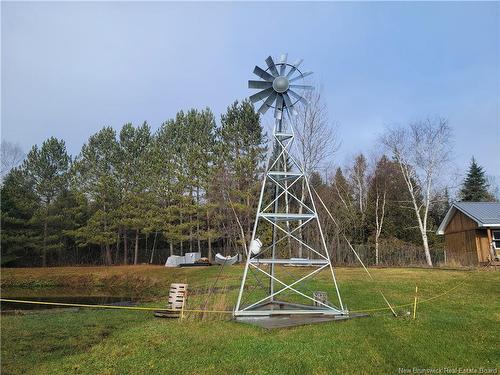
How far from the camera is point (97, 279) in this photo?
2916 cm

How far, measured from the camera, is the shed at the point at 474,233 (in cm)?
2464

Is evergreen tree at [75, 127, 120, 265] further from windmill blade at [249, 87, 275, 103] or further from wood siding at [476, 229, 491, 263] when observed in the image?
windmill blade at [249, 87, 275, 103]

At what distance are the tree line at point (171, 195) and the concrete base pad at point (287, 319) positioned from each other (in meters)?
22.3

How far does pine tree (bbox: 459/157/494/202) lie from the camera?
1788 inches

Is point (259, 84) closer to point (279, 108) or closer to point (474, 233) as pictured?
point (279, 108)

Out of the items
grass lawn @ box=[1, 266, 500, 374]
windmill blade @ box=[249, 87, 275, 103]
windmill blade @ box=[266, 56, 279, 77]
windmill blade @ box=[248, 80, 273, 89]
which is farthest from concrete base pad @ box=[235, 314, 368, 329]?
windmill blade @ box=[266, 56, 279, 77]

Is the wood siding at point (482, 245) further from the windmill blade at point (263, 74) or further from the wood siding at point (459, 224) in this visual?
the windmill blade at point (263, 74)

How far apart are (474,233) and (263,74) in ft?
66.7

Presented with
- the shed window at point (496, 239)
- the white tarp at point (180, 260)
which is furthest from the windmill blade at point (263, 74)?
the white tarp at point (180, 260)

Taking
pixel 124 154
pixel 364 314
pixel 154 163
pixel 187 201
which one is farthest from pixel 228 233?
pixel 364 314

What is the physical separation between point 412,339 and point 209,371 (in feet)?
12.5

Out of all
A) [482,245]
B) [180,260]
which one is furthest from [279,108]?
[180,260]

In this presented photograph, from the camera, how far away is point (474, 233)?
84.8 feet

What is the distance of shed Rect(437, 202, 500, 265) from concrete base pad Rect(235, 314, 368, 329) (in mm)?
17672
